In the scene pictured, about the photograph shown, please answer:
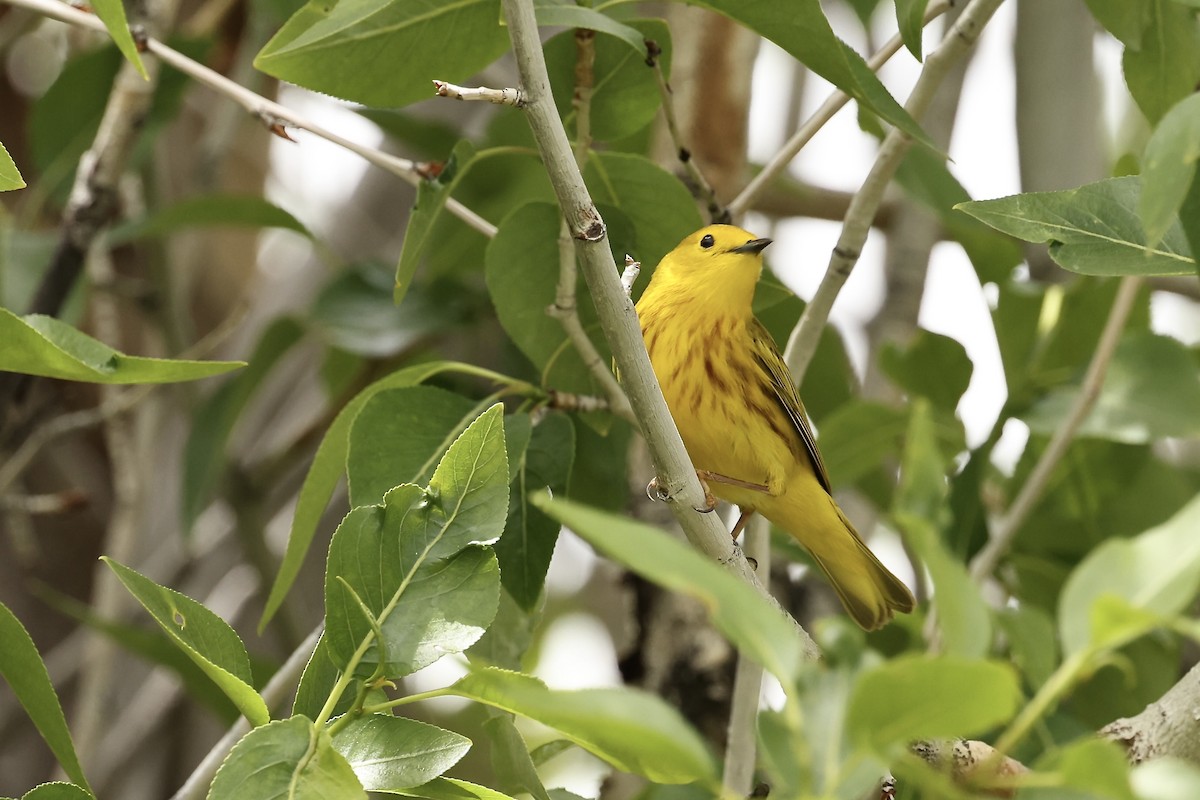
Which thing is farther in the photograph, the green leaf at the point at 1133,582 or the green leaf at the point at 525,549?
the green leaf at the point at 525,549

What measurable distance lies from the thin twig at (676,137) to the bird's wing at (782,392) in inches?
23.5

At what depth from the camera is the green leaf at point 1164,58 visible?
5.88 feet

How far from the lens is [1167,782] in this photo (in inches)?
29.9

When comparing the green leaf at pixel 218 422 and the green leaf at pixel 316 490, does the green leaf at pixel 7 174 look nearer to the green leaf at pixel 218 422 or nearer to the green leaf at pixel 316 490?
the green leaf at pixel 316 490

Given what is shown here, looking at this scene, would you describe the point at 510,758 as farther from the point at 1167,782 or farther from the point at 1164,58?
the point at 1164,58

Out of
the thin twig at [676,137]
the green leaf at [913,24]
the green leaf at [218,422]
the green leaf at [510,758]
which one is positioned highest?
the green leaf at [913,24]

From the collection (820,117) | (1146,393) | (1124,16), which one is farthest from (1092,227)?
(1146,393)

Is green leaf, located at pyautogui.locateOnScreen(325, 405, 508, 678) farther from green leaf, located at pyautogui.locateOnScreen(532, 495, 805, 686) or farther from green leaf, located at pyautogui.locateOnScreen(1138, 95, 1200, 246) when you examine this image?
green leaf, located at pyautogui.locateOnScreen(1138, 95, 1200, 246)

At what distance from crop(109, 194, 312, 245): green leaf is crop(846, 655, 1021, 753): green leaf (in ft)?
8.63

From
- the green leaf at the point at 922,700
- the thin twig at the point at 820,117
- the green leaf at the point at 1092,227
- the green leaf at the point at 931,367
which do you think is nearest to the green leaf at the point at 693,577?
the green leaf at the point at 922,700

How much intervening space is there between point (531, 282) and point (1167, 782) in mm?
1365

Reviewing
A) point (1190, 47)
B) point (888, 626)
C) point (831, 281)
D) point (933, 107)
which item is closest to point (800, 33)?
point (831, 281)

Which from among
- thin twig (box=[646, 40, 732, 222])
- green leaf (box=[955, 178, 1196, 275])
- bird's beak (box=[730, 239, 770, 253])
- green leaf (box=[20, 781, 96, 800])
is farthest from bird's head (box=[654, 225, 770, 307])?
green leaf (box=[20, 781, 96, 800])

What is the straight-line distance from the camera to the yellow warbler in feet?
8.86
